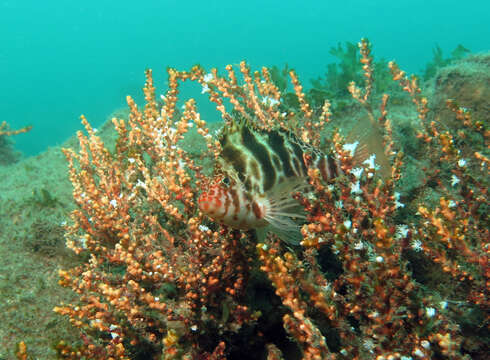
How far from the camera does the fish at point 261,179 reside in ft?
7.23

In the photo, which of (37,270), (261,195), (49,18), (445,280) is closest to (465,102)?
(445,280)

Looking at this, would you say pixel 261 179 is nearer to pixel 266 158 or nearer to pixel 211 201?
pixel 266 158

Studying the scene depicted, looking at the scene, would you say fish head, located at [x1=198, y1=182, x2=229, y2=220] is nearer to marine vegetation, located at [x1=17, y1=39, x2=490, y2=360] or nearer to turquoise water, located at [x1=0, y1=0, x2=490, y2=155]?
marine vegetation, located at [x1=17, y1=39, x2=490, y2=360]

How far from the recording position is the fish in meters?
2.21

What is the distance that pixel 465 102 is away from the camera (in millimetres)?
4910

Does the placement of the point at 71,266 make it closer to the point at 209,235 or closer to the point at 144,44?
the point at 209,235

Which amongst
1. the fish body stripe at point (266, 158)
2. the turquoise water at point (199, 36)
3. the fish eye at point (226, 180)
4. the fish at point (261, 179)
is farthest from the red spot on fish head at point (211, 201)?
the turquoise water at point (199, 36)

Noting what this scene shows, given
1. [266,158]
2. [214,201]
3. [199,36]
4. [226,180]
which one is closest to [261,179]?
[266,158]

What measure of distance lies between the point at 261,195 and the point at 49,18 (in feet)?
678

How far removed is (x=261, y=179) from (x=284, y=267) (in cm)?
82

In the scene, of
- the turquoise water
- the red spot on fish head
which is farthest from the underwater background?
the turquoise water

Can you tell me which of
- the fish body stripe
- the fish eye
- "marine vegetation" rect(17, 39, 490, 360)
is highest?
the fish body stripe

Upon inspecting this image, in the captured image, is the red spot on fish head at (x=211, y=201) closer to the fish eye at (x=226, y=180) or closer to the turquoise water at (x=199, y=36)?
the fish eye at (x=226, y=180)

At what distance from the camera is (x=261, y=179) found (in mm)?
2529
